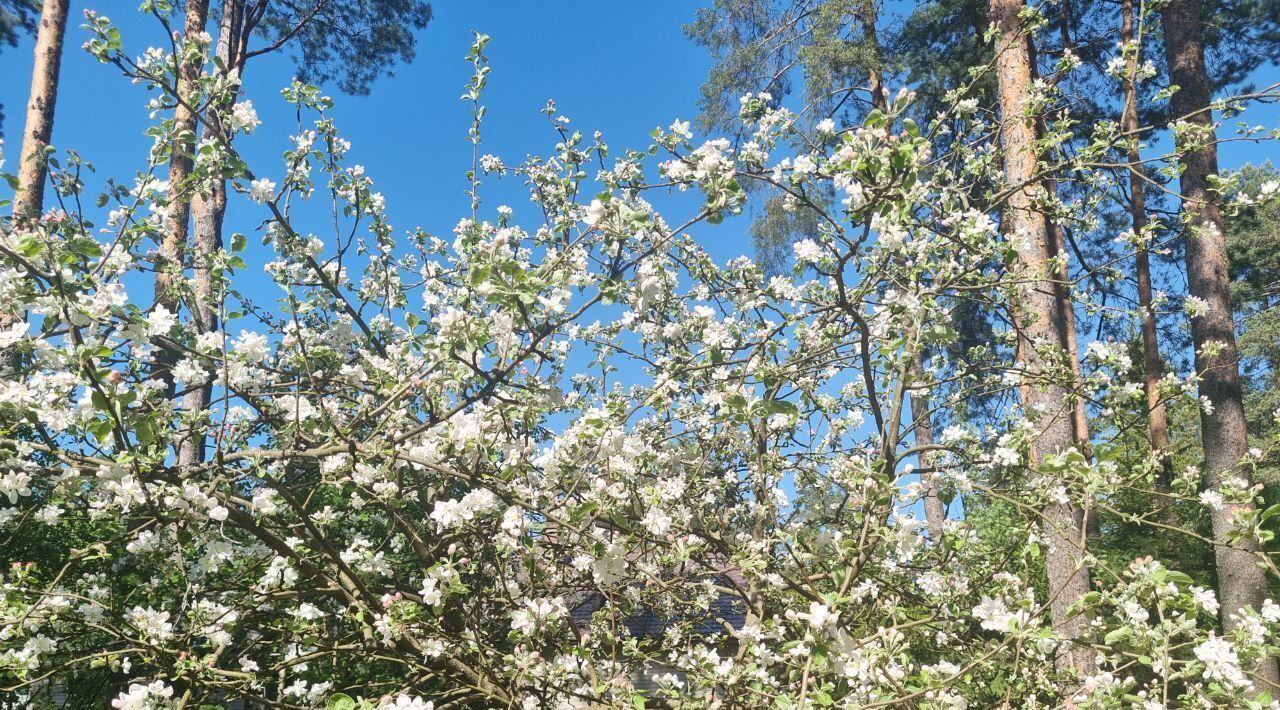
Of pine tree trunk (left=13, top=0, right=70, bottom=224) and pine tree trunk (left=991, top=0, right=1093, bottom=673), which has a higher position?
pine tree trunk (left=13, top=0, right=70, bottom=224)

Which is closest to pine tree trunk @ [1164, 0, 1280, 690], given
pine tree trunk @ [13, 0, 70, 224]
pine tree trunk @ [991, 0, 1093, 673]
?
pine tree trunk @ [991, 0, 1093, 673]

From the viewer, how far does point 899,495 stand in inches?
100

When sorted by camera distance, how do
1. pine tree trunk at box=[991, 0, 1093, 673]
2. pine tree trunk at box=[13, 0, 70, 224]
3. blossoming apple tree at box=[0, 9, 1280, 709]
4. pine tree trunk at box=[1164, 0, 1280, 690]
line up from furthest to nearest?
pine tree trunk at box=[13, 0, 70, 224], pine tree trunk at box=[1164, 0, 1280, 690], pine tree trunk at box=[991, 0, 1093, 673], blossoming apple tree at box=[0, 9, 1280, 709]

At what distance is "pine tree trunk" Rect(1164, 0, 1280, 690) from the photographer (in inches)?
249

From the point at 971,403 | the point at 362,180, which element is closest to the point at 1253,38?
the point at 971,403

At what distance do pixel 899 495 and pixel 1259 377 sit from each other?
23.6 meters

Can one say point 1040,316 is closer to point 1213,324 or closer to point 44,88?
point 1213,324

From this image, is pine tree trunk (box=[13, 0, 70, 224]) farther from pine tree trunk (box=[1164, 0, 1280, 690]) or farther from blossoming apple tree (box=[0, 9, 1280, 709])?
pine tree trunk (box=[1164, 0, 1280, 690])

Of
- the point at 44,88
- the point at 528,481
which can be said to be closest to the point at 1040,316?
the point at 528,481

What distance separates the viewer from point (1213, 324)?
7160 mm

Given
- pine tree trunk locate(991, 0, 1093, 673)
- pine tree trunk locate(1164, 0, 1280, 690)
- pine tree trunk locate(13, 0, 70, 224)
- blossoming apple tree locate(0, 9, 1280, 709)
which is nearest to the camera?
blossoming apple tree locate(0, 9, 1280, 709)

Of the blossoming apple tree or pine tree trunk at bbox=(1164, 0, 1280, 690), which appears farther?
pine tree trunk at bbox=(1164, 0, 1280, 690)

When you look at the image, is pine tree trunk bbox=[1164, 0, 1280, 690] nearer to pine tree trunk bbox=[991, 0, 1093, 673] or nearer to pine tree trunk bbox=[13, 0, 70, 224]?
pine tree trunk bbox=[991, 0, 1093, 673]

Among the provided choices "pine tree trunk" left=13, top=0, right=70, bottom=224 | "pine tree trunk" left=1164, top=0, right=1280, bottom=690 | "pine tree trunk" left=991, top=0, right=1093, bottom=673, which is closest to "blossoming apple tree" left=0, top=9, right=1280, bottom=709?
"pine tree trunk" left=991, top=0, right=1093, bottom=673
